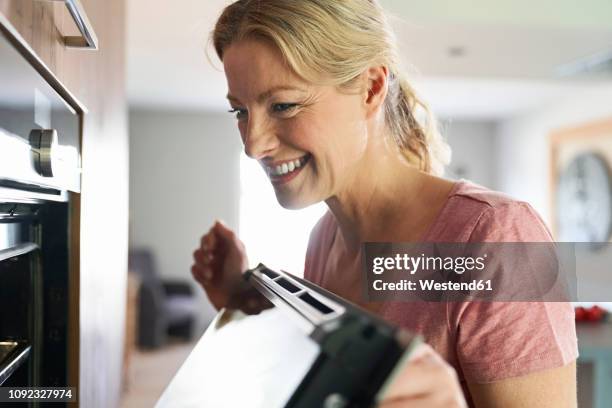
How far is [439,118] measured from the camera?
302cm

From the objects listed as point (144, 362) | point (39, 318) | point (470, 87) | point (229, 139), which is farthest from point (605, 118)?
point (39, 318)

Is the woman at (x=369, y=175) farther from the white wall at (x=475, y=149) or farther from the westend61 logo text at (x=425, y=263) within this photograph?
the white wall at (x=475, y=149)

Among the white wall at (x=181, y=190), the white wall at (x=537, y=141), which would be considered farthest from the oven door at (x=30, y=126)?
the white wall at (x=181, y=190)

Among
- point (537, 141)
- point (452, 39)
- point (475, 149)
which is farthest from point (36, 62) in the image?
point (475, 149)

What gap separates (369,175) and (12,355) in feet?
1.16

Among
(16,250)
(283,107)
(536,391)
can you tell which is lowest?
(536,391)

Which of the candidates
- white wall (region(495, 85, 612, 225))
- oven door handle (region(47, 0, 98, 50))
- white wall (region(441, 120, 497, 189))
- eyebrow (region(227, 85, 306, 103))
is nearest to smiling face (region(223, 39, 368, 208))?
eyebrow (region(227, 85, 306, 103))

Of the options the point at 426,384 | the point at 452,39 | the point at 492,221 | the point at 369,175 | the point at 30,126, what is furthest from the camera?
the point at 452,39

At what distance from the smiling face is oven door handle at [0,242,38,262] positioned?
0.18m

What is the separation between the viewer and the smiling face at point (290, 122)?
0.45m

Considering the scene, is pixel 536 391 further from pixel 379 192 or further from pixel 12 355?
pixel 12 355

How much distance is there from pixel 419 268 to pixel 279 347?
0.22 metres

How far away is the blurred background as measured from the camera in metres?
1.64

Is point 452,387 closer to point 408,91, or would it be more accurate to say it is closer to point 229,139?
point 408,91
